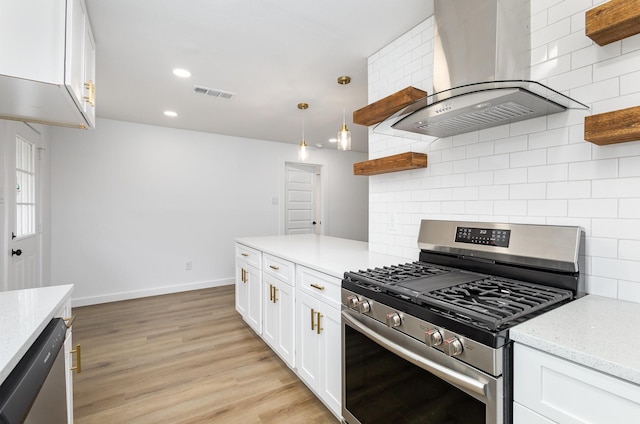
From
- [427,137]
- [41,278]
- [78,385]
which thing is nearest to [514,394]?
[427,137]

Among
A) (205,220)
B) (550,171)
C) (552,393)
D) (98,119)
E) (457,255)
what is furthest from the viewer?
(205,220)

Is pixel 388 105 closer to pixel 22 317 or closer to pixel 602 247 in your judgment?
pixel 602 247

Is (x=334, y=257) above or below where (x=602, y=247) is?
below

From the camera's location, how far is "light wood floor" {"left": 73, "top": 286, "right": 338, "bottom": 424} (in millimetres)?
1843

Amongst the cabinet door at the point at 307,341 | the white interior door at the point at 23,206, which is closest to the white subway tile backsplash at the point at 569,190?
the cabinet door at the point at 307,341

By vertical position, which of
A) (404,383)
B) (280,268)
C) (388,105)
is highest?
(388,105)

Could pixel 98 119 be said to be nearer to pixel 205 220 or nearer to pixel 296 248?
pixel 205 220

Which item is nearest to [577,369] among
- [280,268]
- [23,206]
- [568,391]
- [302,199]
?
[568,391]

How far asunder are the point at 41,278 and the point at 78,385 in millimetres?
1679

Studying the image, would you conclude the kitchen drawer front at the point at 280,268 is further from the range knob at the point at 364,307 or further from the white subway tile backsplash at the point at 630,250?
the white subway tile backsplash at the point at 630,250

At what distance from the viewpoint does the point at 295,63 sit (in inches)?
96.3

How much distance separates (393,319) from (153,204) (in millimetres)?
4034

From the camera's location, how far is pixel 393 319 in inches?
47.4

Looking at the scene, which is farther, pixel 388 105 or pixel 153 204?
pixel 153 204
